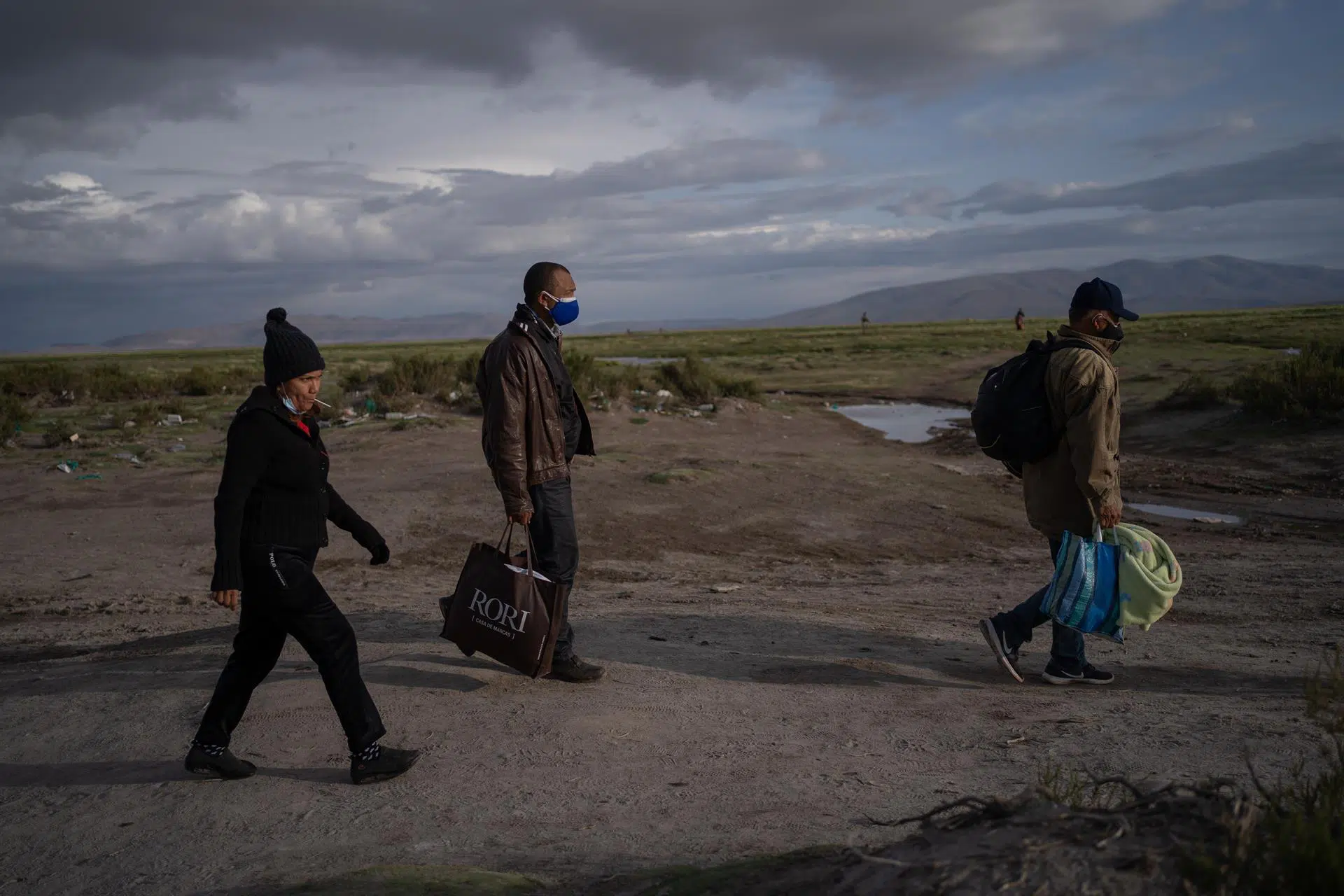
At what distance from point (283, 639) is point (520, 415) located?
5.01 ft

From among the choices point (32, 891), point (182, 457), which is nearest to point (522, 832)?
point (32, 891)

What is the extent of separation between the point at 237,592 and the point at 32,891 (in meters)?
1.22

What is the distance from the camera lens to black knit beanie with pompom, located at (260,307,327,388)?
4.32m

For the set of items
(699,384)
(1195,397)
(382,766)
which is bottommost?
(382,766)

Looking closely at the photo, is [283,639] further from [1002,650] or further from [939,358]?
[939,358]

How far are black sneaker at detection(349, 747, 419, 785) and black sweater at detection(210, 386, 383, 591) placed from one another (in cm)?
93

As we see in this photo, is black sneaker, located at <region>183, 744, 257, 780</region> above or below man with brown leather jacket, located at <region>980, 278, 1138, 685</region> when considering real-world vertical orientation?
below

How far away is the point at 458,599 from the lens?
537cm

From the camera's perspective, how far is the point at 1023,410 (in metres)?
5.59

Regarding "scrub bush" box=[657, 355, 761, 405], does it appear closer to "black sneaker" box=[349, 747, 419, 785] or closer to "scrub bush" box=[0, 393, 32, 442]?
"scrub bush" box=[0, 393, 32, 442]

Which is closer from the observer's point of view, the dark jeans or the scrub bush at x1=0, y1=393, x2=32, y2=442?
the dark jeans

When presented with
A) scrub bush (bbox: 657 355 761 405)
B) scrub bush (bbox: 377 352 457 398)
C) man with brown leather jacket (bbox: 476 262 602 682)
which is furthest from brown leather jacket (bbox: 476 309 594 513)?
scrub bush (bbox: 657 355 761 405)

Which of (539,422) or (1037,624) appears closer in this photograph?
(539,422)

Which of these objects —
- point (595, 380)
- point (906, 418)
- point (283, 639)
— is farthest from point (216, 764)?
point (906, 418)
